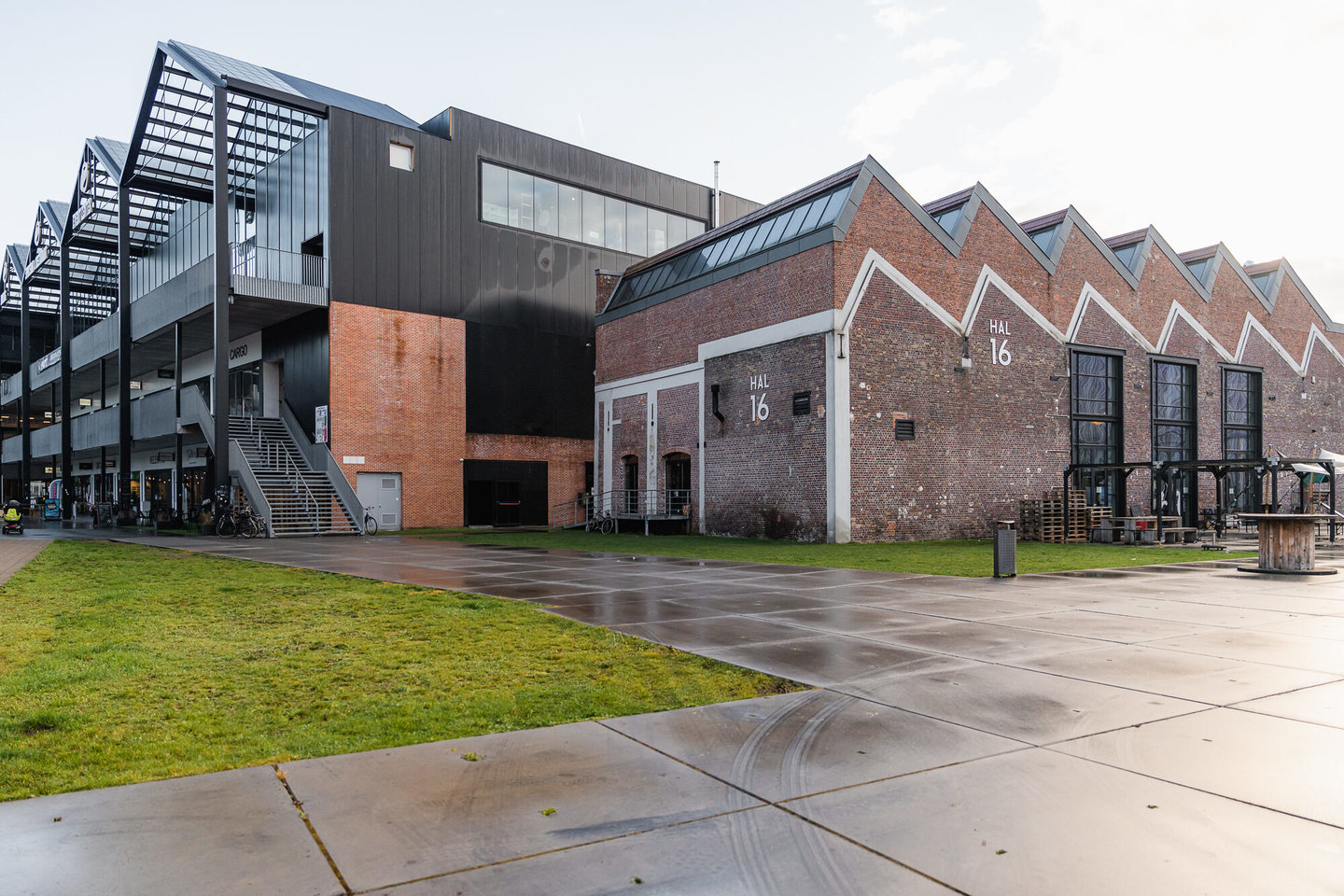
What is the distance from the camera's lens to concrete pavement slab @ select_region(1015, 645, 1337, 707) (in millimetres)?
5945

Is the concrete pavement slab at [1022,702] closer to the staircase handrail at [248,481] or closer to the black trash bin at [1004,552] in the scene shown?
the black trash bin at [1004,552]

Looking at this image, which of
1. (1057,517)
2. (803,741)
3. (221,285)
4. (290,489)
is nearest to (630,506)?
(290,489)

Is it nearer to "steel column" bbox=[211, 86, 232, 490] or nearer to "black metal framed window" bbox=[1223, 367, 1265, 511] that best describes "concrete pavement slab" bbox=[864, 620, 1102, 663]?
"steel column" bbox=[211, 86, 232, 490]

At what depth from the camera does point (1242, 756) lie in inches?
177

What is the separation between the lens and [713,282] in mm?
28109

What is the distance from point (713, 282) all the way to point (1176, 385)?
17.2 metres

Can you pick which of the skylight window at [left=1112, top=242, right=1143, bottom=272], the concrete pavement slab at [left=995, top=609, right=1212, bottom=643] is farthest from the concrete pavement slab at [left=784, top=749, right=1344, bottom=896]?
the skylight window at [left=1112, top=242, right=1143, bottom=272]

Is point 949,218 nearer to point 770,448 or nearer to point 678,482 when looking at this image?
→ point 770,448

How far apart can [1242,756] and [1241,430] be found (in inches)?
1364

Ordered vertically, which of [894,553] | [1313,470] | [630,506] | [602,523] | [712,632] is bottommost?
[602,523]

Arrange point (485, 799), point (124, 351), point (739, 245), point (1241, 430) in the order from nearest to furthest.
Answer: point (485, 799)
point (739, 245)
point (1241, 430)
point (124, 351)

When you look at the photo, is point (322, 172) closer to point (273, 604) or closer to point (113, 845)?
point (273, 604)

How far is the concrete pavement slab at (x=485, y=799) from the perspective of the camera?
332cm

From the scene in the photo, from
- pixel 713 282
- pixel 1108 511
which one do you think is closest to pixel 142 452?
pixel 713 282
